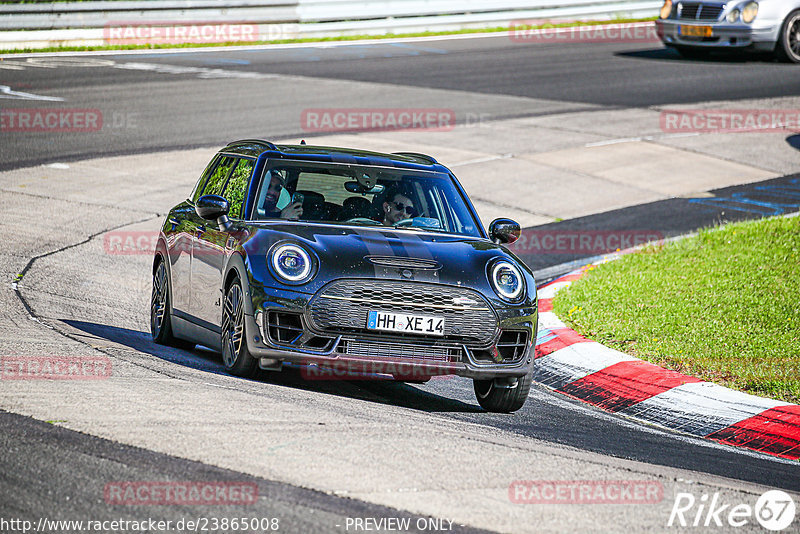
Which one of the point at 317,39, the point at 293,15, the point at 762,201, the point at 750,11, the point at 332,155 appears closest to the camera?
the point at 332,155

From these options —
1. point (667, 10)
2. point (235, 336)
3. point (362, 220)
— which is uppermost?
point (667, 10)

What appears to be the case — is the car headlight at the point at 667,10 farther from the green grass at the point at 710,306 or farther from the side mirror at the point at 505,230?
the side mirror at the point at 505,230

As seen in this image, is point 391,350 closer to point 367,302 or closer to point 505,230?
point 367,302

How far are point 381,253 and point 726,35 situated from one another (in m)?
19.8

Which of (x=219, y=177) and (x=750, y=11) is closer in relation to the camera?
(x=219, y=177)

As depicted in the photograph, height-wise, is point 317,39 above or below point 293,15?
below

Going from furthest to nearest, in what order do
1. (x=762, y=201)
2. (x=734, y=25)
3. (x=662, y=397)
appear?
(x=734, y=25), (x=762, y=201), (x=662, y=397)

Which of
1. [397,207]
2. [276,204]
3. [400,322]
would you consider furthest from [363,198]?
[400,322]

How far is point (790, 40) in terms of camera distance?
82.5 ft

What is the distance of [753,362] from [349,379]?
9.75 feet

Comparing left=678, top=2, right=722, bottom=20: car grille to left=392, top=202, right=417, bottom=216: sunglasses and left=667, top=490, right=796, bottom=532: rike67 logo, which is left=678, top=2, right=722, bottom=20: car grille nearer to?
left=392, top=202, right=417, bottom=216: sunglasses

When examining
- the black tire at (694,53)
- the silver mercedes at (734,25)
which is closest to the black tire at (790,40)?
the silver mercedes at (734,25)

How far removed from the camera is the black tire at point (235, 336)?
693 cm

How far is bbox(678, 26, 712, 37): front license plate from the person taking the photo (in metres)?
24.6
